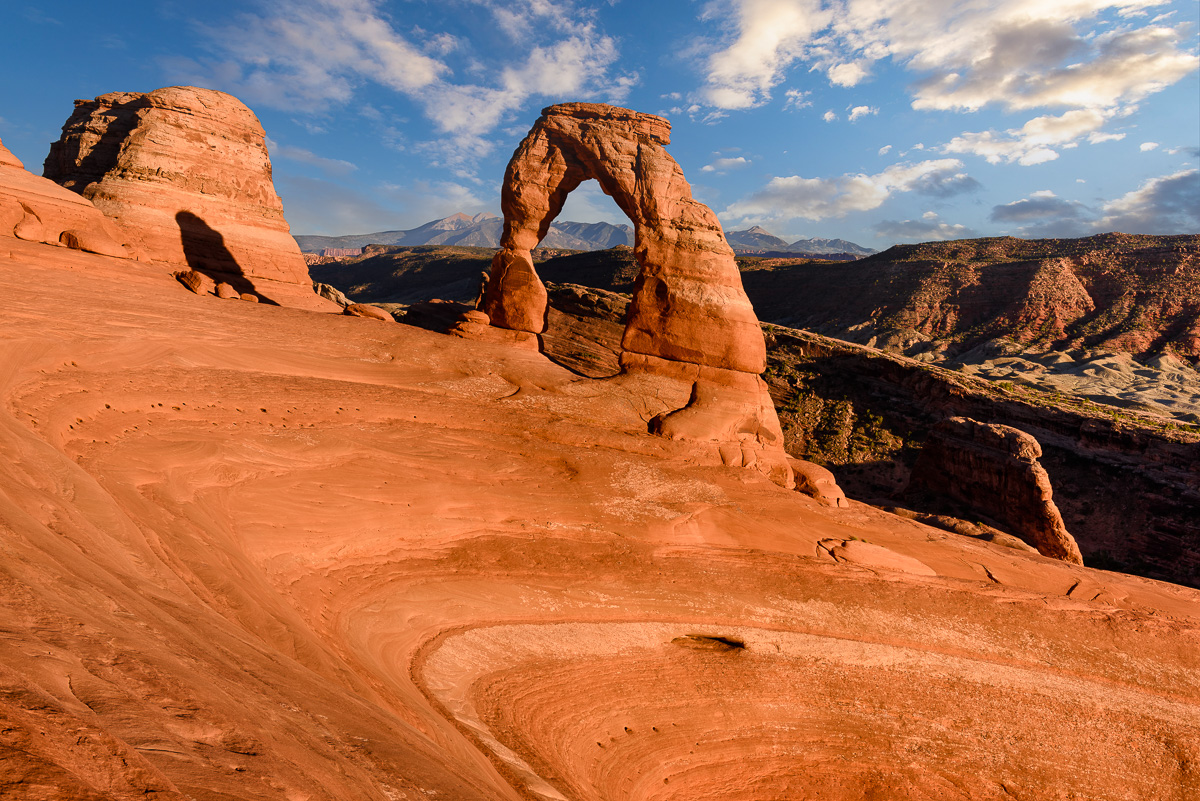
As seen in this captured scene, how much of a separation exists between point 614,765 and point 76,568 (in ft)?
17.2

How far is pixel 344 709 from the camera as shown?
4012 mm

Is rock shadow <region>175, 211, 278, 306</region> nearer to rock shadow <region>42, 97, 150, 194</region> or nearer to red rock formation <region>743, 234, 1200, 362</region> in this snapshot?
rock shadow <region>42, 97, 150, 194</region>

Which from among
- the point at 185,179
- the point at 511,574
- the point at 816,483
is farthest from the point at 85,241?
the point at 816,483

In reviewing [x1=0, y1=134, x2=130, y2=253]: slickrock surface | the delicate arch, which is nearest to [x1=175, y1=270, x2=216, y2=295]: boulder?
[x1=0, y1=134, x2=130, y2=253]: slickrock surface

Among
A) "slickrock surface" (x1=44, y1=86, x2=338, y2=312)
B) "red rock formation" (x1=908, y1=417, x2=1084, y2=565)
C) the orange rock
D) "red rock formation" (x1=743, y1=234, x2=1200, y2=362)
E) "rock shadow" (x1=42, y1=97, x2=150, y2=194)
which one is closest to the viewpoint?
the orange rock

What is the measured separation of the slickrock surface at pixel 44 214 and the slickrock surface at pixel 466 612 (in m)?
2.13

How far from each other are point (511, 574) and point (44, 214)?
15.9 metres

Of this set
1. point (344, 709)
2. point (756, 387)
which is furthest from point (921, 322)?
point (344, 709)

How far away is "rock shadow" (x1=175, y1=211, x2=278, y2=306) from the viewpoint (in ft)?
73.7

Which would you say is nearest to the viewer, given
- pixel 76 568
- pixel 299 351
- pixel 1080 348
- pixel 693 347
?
pixel 76 568

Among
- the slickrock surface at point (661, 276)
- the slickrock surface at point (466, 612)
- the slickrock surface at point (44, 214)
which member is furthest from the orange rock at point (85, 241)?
the slickrock surface at point (661, 276)

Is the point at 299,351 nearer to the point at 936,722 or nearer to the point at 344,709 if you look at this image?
the point at 344,709

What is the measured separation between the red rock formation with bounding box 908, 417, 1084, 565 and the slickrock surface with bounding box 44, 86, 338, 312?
2549 cm

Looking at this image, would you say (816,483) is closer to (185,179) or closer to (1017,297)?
(185,179)
